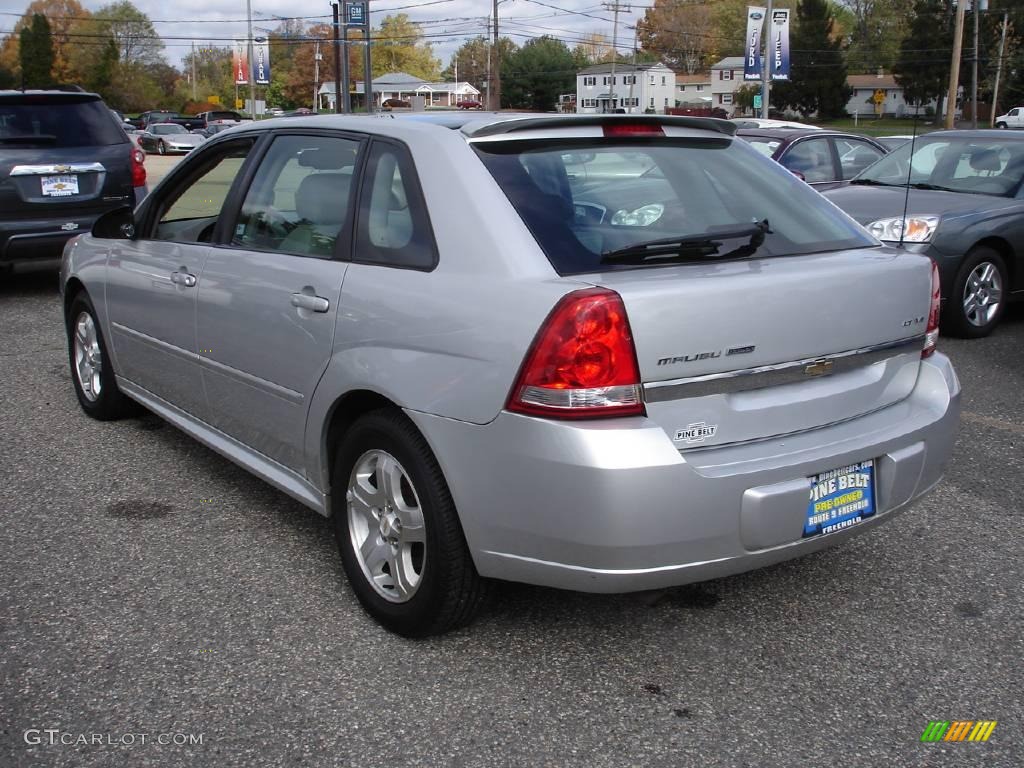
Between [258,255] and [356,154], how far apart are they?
0.60 meters

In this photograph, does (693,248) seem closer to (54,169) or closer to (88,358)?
(88,358)

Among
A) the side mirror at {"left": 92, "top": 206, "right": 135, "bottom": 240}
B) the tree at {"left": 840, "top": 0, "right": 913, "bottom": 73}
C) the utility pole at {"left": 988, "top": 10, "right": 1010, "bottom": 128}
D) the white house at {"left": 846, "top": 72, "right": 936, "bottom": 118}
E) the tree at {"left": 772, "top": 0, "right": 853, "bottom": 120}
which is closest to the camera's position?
the side mirror at {"left": 92, "top": 206, "right": 135, "bottom": 240}

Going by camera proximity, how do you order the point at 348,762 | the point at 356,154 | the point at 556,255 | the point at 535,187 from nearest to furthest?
the point at 348,762 → the point at 556,255 → the point at 535,187 → the point at 356,154

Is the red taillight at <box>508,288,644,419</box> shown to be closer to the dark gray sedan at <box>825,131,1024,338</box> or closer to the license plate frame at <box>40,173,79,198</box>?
the dark gray sedan at <box>825,131,1024,338</box>

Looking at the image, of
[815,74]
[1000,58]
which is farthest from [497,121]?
[815,74]

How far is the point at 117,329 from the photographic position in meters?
5.19

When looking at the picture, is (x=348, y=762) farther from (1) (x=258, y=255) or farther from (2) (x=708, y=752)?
(1) (x=258, y=255)

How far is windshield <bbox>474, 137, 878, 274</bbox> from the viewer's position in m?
3.10

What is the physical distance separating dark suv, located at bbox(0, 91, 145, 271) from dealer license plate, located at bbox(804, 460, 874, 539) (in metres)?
8.00

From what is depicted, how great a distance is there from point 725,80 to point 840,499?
122m

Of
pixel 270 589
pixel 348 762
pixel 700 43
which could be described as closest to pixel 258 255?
pixel 270 589

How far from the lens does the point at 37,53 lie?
87.8 metres

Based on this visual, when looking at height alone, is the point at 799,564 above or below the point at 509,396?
below

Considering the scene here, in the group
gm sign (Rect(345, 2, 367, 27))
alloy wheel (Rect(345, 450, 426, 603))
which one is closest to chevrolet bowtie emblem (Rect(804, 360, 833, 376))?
alloy wheel (Rect(345, 450, 426, 603))
